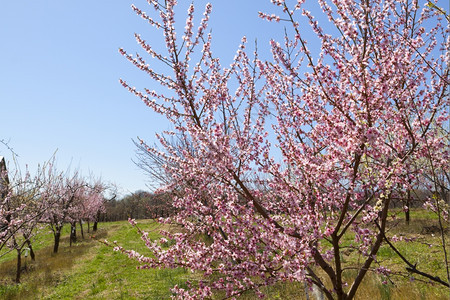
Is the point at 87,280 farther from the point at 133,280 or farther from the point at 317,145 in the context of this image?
the point at 317,145

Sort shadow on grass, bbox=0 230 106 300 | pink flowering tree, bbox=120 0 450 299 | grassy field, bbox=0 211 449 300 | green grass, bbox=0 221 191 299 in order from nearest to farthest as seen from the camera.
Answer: pink flowering tree, bbox=120 0 450 299 → grassy field, bbox=0 211 449 300 → green grass, bbox=0 221 191 299 → shadow on grass, bbox=0 230 106 300

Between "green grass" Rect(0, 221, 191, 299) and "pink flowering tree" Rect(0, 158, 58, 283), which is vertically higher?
"pink flowering tree" Rect(0, 158, 58, 283)

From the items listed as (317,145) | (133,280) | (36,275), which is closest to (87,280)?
(133,280)

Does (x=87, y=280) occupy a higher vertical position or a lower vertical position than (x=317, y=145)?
lower

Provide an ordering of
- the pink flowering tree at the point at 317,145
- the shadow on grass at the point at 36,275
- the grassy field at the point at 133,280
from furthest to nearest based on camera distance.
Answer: the shadow on grass at the point at 36,275
the grassy field at the point at 133,280
the pink flowering tree at the point at 317,145

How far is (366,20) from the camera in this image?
292cm

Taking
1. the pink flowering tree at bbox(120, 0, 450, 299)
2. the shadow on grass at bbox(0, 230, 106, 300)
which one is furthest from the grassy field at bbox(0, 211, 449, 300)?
the pink flowering tree at bbox(120, 0, 450, 299)

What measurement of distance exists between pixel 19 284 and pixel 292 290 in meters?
10.0

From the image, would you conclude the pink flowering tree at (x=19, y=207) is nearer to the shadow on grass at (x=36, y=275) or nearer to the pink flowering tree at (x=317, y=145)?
the shadow on grass at (x=36, y=275)

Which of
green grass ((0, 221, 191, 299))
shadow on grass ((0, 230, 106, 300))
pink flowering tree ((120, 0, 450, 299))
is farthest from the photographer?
shadow on grass ((0, 230, 106, 300))

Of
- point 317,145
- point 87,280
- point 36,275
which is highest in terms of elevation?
point 317,145

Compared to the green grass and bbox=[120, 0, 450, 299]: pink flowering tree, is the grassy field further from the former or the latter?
bbox=[120, 0, 450, 299]: pink flowering tree

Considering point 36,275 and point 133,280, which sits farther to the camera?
point 36,275

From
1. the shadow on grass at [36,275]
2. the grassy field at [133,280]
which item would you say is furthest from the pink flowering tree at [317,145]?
the shadow on grass at [36,275]
